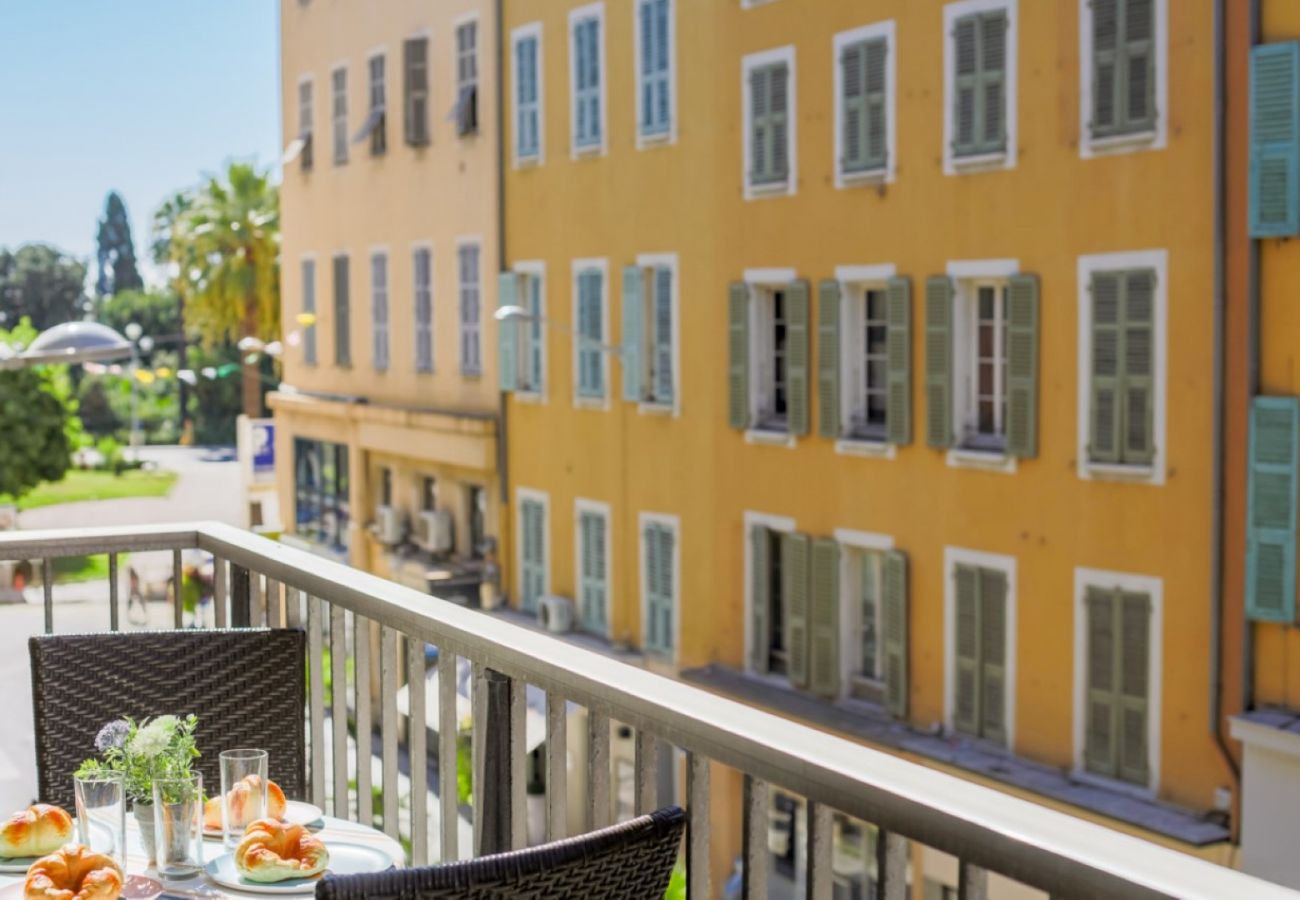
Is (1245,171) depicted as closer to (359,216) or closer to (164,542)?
(164,542)

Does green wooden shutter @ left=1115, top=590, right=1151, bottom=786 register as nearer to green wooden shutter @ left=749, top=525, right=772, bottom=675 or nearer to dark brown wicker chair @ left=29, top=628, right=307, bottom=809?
green wooden shutter @ left=749, top=525, right=772, bottom=675

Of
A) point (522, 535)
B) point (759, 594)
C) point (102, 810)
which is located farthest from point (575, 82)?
point (102, 810)

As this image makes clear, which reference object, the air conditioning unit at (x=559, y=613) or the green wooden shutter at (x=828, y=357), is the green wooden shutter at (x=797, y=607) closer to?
the green wooden shutter at (x=828, y=357)

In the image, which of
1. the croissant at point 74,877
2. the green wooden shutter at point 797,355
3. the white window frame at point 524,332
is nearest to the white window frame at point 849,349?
the green wooden shutter at point 797,355

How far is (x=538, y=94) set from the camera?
24609 millimetres

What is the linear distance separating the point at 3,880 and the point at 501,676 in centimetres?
81

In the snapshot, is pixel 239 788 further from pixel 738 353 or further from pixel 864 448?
pixel 738 353

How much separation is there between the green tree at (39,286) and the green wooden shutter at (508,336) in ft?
245

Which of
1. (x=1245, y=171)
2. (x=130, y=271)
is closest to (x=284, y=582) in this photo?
(x=1245, y=171)

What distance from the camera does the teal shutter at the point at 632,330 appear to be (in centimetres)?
2223

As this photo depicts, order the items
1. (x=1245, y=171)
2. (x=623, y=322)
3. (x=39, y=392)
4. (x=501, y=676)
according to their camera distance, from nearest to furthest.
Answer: (x=501, y=676), (x=1245, y=171), (x=623, y=322), (x=39, y=392)

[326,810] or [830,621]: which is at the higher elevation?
[326,810]

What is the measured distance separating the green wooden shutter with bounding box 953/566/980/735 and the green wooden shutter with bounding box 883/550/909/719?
0.68 metres

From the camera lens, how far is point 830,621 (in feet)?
62.2
